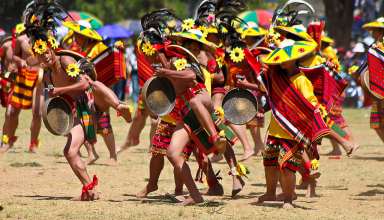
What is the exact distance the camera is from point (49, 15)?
414 inches

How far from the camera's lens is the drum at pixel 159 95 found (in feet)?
32.0

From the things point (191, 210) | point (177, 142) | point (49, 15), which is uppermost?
point (49, 15)

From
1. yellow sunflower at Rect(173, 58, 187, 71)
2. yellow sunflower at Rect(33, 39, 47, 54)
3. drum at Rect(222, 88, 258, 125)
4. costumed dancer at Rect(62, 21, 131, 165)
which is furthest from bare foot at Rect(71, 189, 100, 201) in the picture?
costumed dancer at Rect(62, 21, 131, 165)

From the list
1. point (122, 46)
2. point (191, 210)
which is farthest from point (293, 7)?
point (191, 210)

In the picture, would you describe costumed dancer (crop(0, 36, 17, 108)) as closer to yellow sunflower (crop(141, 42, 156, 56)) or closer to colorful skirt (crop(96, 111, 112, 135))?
colorful skirt (crop(96, 111, 112, 135))

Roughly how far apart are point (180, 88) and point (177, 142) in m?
0.51

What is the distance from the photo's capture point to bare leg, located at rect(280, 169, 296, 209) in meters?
9.71

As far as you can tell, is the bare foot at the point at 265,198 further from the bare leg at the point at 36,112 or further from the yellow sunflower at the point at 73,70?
the bare leg at the point at 36,112

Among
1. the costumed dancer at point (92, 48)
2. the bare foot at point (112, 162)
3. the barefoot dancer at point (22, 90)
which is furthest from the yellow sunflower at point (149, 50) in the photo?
the barefoot dancer at point (22, 90)

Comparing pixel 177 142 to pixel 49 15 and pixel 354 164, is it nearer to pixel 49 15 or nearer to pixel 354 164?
pixel 49 15

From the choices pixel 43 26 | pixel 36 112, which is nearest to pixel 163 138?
pixel 43 26

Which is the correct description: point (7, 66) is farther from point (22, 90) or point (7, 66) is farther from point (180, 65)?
point (180, 65)

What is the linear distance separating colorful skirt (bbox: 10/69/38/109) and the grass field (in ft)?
2.47

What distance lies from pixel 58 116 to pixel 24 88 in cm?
531
